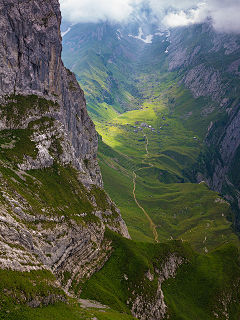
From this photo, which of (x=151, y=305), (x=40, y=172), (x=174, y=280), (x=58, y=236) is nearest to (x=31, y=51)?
(x=40, y=172)

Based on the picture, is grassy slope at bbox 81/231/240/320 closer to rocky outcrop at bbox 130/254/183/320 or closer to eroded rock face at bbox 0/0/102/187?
rocky outcrop at bbox 130/254/183/320

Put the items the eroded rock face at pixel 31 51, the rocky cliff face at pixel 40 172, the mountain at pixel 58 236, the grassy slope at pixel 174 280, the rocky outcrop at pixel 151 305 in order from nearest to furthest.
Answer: the mountain at pixel 58 236 < the rocky cliff face at pixel 40 172 < the grassy slope at pixel 174 280 < the rocky outcrop at pixel 151 305 < the eroded rock face at pixel 31 51

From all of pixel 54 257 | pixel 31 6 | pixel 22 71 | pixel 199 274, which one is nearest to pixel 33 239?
pixel 54 257

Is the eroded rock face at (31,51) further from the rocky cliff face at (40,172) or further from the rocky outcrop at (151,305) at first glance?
the rocky outcrop at (151,305)

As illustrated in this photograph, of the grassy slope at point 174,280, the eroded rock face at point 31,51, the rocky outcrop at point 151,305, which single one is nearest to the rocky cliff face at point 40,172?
the eroded rock face at point 31,51

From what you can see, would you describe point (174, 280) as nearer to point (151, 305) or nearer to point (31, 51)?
point (151, 305)

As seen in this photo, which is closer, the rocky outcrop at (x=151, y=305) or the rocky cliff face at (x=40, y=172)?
the rocky cliff face at (x=40, y=172)

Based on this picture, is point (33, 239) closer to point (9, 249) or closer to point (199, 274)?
point (9, 249)

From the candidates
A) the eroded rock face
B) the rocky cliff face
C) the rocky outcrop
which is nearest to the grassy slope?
the rocky outcrop
